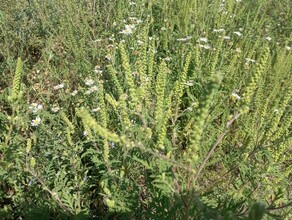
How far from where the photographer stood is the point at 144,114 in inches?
70.9

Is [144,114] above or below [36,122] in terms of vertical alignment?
above

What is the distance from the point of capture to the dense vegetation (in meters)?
1.62

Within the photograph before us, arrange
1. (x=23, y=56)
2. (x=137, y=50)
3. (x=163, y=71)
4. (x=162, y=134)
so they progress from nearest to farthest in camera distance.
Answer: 1. (x=162, y=134)
2. (x=163, y=71)
3. (x=137, y=50)
4. (x=23, y=56)

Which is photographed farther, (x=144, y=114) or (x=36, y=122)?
(x=36, y=122)

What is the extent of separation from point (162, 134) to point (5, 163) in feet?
3.20

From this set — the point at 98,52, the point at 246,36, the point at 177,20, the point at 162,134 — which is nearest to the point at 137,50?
the point at 98,52

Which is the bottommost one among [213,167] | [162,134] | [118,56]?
[213,167]

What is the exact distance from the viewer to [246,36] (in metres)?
3.87

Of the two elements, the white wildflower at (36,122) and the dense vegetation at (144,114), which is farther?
the white wildflower at (36,122)

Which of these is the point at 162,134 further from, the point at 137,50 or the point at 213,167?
the point at 137,50

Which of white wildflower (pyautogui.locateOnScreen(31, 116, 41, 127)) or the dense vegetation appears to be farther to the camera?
white wildflower (pyautogui.locateOnScreen(31, 116, 41, 127))

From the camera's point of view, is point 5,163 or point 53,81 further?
point 53,81

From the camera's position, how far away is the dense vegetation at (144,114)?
1624 millimetres

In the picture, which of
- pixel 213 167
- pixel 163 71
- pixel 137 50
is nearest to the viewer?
pixel 163 71
